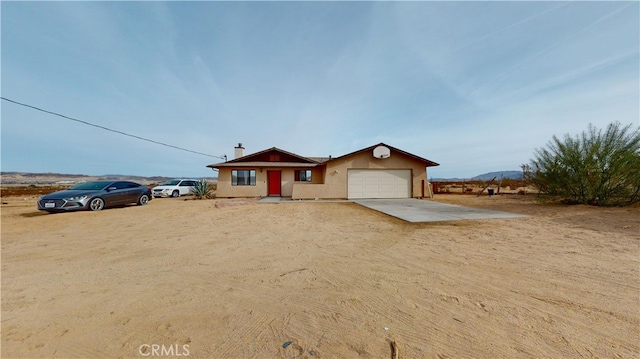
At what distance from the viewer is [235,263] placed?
3984mm

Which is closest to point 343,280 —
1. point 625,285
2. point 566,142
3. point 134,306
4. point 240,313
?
point 240,313

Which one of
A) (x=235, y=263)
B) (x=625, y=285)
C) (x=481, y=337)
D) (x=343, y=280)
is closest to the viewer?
(x=481, y=337)

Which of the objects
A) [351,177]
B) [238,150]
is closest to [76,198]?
[238,150]

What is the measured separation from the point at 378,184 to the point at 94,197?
48.2 ft

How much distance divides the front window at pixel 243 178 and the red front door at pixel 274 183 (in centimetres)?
116

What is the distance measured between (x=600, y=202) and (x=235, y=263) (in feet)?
47.8

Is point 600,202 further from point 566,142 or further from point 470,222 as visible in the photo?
point 470,222

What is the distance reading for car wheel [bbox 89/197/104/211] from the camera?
33.0 feet

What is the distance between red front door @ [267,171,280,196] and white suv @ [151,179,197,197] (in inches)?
251

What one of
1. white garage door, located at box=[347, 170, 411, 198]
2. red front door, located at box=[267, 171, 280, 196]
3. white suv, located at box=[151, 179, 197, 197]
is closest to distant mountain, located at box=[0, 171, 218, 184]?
white suv, located at box=[151, 179, 197, 197]

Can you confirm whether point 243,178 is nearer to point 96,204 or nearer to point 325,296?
point 96,204

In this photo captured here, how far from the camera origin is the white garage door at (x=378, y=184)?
15445mm

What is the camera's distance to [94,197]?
1009 cm

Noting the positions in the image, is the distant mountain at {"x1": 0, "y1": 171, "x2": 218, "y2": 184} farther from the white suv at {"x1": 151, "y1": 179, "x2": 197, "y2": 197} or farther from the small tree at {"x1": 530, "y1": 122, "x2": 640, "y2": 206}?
the small tree at {"x1": 530, "y1": 122, "x2": 640, "y2": 206}
